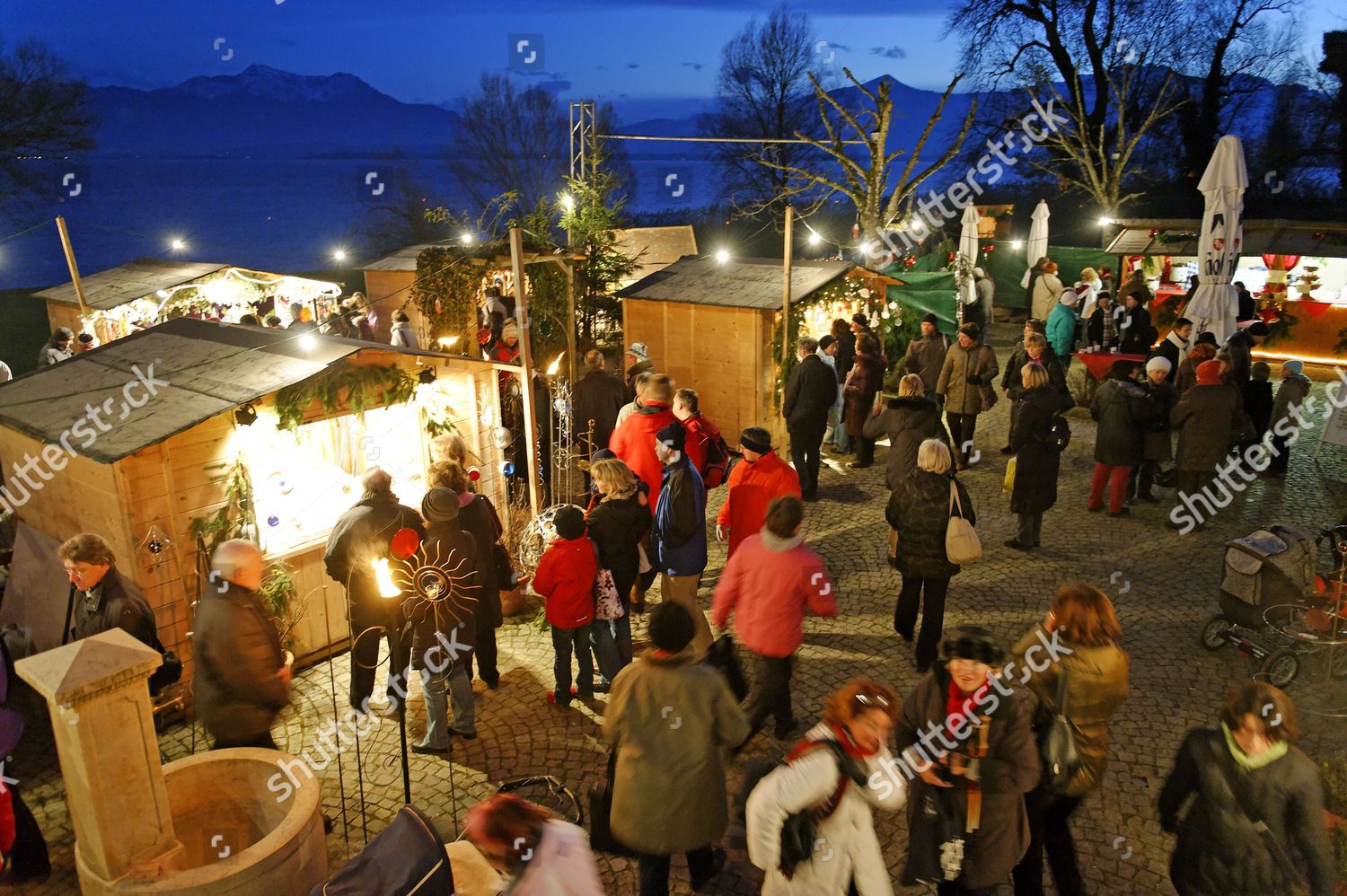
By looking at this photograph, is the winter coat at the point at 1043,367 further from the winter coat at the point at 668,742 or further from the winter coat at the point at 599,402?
the winter coat at the point at 668,742

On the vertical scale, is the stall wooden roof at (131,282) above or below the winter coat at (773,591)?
above

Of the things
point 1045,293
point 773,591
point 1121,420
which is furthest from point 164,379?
point 1045,293

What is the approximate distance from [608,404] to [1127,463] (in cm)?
523

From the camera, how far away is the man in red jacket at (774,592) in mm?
4828

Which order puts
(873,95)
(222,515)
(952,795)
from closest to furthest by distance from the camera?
(952,795)
(222,515)
(873,95)

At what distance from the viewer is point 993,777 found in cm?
339

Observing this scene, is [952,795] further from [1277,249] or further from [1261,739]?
[1277,249]

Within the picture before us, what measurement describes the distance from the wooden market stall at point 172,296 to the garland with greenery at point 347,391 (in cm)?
839

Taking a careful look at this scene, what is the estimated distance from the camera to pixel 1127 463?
29.6 feet

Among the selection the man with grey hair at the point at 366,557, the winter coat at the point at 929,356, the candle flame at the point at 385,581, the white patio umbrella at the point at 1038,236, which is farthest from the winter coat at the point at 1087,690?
the white patio umbrella at the point at 1038,236

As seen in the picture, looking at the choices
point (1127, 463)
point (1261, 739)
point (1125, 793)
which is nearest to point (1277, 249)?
point (1127, 463)

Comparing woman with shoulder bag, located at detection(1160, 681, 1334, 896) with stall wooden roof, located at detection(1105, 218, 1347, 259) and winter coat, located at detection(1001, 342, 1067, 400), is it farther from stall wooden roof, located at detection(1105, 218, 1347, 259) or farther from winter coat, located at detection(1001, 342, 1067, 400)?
stall wooden roof, located at detection(1105, 218, 1347, 259)

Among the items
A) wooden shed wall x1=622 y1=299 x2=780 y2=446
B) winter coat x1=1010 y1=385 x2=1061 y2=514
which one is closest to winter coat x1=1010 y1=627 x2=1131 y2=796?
winter coat x1=1010 y1=385 x2=1061 y2=514

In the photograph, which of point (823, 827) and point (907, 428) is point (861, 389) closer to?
point (907, 428)
